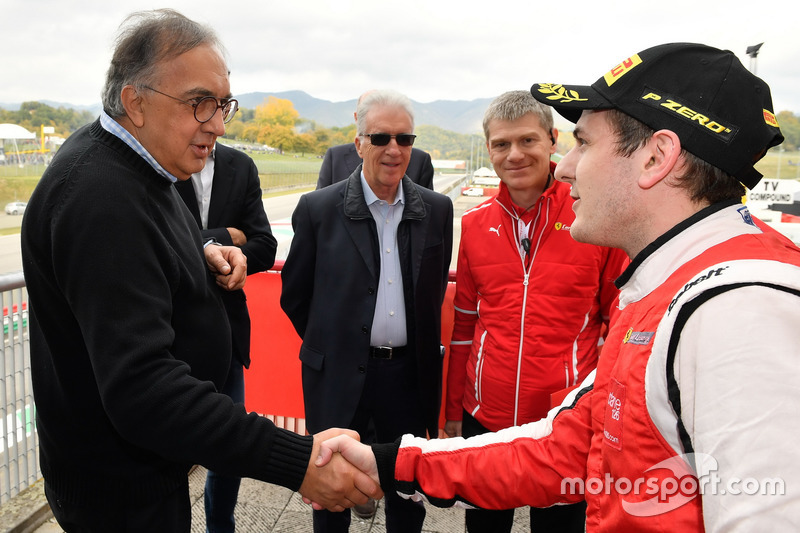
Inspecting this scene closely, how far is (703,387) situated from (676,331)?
0.39 feet

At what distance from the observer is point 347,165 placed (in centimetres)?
425

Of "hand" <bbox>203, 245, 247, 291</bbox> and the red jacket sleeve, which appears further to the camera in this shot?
"hand" <bbox>203, 245, 247, 291</bbox>

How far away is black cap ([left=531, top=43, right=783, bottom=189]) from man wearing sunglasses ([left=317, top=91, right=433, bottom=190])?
2.85 meters

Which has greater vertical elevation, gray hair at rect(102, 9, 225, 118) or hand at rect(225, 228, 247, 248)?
gray hair at rect(102, 9, 225, 118)

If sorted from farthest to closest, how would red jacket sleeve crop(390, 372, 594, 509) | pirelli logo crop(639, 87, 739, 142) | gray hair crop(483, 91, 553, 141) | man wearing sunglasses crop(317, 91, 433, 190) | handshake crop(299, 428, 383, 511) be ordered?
man wearing sunglasses crop(317, 91, 433, 190), gray hair crop(483, 91, 553, 141), handshake crop(299, 428, 383, 511), red jacket sleeve crop(390, 372, 594, 509), pirelli logo crop(639, 87, 739, 142)

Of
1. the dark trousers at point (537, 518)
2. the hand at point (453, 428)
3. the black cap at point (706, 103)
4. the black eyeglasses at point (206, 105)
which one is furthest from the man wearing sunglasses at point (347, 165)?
the black cap at point (706, 103)

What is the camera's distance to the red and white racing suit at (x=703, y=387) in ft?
2.64

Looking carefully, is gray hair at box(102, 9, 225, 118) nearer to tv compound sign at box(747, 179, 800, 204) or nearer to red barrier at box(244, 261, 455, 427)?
red barrier at box(244, 261, 455, 427)

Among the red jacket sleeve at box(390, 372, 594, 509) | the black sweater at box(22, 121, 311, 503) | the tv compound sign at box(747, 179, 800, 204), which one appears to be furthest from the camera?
the tv compound sign at box(747, 179, 800, 204)

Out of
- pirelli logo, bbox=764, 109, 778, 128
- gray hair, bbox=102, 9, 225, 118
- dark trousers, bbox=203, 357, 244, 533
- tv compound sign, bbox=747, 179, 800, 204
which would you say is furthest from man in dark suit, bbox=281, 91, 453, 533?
tv compound sign, bbox=747, 179, 800, 204

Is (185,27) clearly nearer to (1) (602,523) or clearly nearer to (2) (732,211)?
(2) (732,211)

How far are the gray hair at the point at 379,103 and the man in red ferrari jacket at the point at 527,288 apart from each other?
19.1 inches

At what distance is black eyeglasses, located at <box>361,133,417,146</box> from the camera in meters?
2.74

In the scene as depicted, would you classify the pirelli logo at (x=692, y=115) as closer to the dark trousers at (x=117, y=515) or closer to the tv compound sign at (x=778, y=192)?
the dark trousers at (x=117, y=515)
